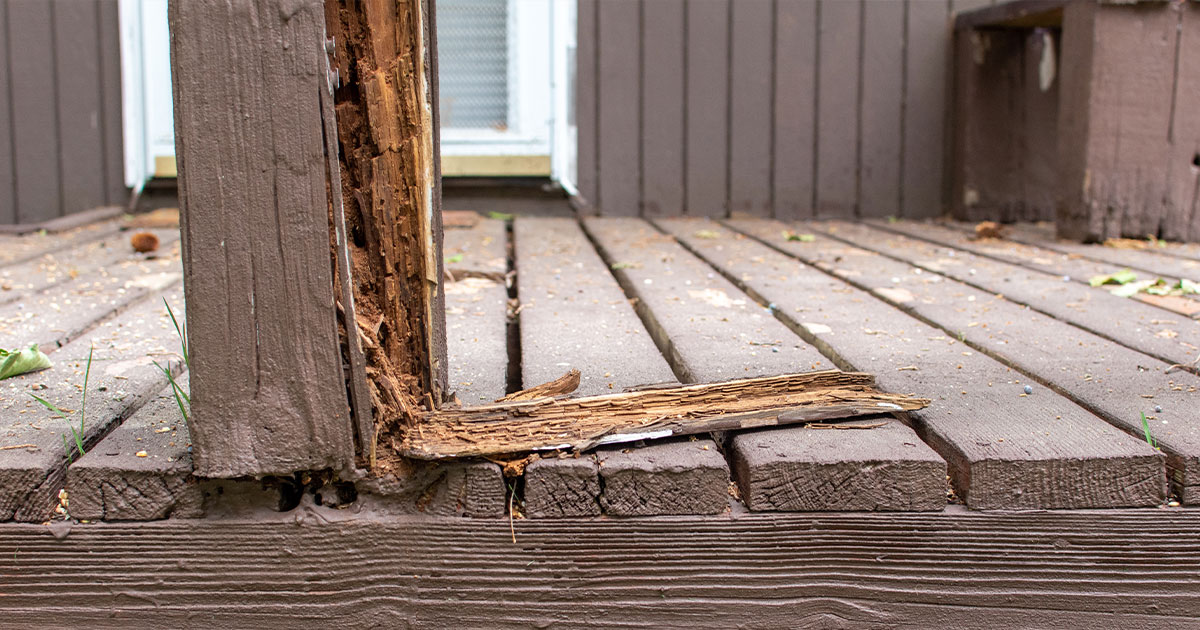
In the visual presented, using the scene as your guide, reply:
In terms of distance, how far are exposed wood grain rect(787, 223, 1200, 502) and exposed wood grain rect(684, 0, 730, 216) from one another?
1.68 m

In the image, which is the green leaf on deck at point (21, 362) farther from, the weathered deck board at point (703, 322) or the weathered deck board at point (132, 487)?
the weathered deck board at point (703, 322)

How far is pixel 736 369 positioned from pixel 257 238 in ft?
2.65

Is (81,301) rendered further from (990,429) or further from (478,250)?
(990,429)

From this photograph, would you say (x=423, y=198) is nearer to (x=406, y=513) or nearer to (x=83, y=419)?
(x=406, y=513)

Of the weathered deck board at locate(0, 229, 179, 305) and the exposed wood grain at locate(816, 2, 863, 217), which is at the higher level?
the exposed wood grain at locate(816, 2, 863, 217)

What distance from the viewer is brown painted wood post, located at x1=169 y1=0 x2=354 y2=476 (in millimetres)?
1120

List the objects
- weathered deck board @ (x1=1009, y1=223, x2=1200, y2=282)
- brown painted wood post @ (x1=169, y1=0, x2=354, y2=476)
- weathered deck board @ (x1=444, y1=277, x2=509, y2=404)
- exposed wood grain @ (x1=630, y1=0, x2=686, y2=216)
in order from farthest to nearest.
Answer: exposed wood grain @ (x1=630, y1=0, x2=686, y2=216)
weathered deck board @ (x1=1009, y1=223, x2=1200, y2=282)
weathered deck board @ (x1=444, y1=277, x2=509, y2=404)
brown painted wood post @ (x1=169, y1=0, x2=354, y2=476)

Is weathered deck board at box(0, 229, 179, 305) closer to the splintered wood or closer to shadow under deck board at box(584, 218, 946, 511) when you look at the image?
shadow under deck board at box(584, 218, 946, 511)

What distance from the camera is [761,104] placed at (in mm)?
4527

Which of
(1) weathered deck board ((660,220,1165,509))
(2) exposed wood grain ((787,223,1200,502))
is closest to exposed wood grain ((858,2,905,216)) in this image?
(2) exposed wood grain ((787,223,1200,502))

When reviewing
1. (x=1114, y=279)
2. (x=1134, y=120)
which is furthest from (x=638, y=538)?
(x=1134, y=120)

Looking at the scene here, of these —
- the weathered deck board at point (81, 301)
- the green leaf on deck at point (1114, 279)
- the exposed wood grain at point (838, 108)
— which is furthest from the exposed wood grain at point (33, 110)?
the green leaf on deck at point (1114, 279)

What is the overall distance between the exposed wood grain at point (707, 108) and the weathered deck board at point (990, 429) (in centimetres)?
247

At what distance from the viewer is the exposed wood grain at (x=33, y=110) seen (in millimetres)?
4258
